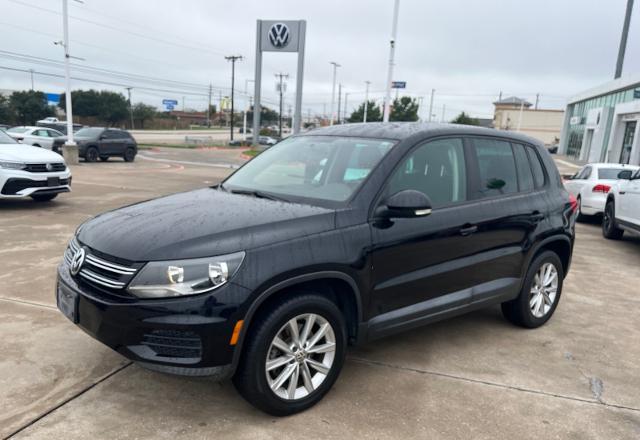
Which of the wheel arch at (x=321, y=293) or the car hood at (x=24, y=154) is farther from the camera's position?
the car hood at (x=24, y=154)

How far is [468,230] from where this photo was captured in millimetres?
3881

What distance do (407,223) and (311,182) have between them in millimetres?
787

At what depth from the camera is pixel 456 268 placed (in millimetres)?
3857

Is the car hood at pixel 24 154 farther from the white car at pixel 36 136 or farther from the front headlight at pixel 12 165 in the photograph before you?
the white car at pixel 36 136

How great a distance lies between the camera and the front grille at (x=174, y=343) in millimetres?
2707

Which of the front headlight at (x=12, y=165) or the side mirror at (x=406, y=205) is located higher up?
the side mirror at (x=406, y=205)

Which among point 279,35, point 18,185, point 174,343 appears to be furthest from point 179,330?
point 279,35

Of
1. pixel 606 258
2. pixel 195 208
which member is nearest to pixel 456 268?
pixel 195 208

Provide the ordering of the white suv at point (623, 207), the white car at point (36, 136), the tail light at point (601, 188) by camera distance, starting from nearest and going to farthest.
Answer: the white suv at point (623, 207) → the tail light at point (601, 188) → the white car at point (36, 136)

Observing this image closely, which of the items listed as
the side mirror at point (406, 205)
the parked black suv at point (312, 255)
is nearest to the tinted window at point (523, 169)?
the parked black suv at point (312, 255)

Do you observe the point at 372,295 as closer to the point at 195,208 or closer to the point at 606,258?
the point at 195,208

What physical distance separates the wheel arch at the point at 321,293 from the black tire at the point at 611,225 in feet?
25.5

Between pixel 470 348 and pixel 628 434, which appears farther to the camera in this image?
pixel 470 348

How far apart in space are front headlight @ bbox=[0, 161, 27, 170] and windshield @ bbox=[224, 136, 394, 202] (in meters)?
6.41
